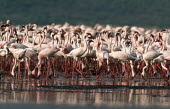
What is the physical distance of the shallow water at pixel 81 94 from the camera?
60.5 feet

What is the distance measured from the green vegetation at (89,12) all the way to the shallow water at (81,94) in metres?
53.7

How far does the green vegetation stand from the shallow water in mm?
53727

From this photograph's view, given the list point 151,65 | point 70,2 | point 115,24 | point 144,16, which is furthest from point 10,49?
point 70,2

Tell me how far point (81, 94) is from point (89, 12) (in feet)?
212

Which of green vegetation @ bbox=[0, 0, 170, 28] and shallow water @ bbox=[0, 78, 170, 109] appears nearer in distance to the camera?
shallow water @ bbox=[0, 78, 170, 109]

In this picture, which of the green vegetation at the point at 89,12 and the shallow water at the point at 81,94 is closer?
the shallow water at the point at 81,94

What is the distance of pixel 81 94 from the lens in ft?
68.4

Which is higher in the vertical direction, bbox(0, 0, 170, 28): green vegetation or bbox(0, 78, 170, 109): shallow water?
bbox(0, 0, 170, 28): green vegetation

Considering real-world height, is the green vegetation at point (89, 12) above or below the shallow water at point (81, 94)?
above

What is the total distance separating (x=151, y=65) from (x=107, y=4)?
198 ft

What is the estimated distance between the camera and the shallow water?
727 inches

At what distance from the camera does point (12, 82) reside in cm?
2392

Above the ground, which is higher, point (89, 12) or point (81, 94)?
point (89, 12)

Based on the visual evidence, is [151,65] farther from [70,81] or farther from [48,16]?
[48,16]
